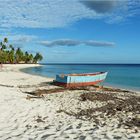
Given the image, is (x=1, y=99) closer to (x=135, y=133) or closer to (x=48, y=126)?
(x=48, y=126)

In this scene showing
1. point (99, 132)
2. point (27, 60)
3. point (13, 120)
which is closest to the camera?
point (99, 132)

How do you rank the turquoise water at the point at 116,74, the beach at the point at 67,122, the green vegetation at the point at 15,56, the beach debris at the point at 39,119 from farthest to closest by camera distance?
the green vegetation at the point at 15,56 → the turquoise water at the point at 116,74 → the beach debris at the point at 39,119 → the beach at the point at 67,122

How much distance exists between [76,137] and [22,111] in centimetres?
384

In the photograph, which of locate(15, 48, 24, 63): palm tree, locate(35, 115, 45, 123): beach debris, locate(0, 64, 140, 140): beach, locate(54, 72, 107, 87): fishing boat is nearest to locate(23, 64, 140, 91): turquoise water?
locate(54, 72, 107, 87): fishing boat

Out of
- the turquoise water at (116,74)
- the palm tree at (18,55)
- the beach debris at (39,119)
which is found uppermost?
the palm tree at (18,55)

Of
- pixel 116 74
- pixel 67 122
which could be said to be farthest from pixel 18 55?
pixel 67 122

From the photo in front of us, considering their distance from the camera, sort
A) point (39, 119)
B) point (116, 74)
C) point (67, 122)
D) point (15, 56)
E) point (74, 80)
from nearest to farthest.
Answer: point (67, 122)
point (39, 119)
point (74, 80)
point (116, 74)
point (15, 56)

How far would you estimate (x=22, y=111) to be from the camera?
9.77m

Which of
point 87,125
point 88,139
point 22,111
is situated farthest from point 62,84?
point 88,139

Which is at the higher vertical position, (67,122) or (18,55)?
(18,55)

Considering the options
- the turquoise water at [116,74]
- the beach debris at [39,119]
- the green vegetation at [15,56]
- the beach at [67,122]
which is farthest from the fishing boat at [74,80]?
the green vegetation at [15,56]

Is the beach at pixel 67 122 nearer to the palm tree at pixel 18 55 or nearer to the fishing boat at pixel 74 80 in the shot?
the fishing boat at pixel 74 80

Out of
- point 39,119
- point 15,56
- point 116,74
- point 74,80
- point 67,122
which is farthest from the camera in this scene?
point 15,56

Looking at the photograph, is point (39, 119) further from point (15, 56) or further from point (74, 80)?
point (15, 56)
